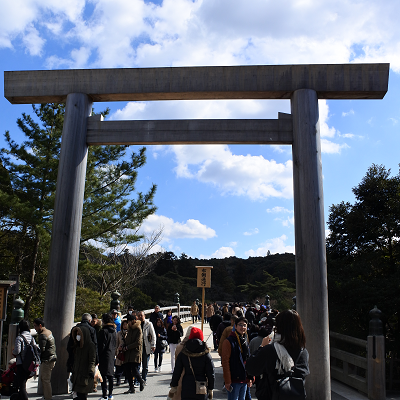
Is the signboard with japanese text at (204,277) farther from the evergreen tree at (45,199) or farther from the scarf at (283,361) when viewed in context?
the scarf at (283,361)

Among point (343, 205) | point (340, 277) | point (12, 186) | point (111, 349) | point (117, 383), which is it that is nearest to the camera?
point (111, 349)

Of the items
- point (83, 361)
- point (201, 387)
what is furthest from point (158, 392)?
point (201, 387)

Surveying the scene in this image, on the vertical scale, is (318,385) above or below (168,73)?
below

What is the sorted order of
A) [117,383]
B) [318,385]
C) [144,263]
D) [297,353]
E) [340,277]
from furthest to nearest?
[144,263]
[340,277]
[117,383]
[318,385]
[297,353]

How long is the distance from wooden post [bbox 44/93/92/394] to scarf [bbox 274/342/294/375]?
4764 millimetres

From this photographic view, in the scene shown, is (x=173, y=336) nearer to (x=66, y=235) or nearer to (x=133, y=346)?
(x=133, y=346)

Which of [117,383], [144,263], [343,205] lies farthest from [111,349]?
[144,263]

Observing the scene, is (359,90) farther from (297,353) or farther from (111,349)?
(111,349)

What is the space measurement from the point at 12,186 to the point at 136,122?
8.32 meters

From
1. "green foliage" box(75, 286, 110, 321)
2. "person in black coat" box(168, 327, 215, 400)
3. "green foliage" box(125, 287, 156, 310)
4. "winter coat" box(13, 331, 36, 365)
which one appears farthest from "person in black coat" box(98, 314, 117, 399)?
"green foliage" box(125, 287, 156, 310)

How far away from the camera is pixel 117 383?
786cm

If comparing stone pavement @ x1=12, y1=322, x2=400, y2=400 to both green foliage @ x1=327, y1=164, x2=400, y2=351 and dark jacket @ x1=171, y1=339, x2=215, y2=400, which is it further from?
dark jacket @ x1=171, y1=339, x2=215, y2=400

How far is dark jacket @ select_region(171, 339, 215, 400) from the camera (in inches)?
162

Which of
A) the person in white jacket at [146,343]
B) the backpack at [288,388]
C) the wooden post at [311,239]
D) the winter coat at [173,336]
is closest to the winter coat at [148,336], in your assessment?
the person in white jacket at [146,343]
